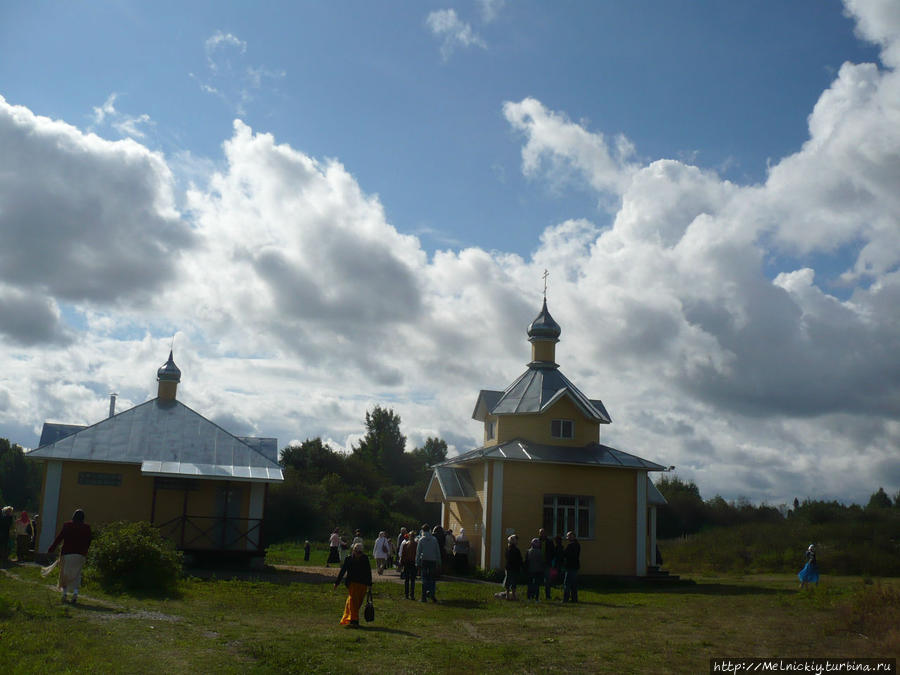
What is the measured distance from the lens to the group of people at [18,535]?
2155 cm

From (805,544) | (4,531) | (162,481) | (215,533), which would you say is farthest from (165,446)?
(805,544)

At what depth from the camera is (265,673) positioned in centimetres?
956

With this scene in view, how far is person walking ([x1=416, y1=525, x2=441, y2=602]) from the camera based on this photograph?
57.9ft

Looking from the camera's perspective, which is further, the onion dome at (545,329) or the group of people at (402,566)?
the onion dome at (545,329)

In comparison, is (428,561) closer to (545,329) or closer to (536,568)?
(536,568)

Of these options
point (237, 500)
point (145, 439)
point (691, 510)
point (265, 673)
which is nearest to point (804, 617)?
point (265, 673)

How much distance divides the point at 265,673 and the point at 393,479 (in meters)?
65.2

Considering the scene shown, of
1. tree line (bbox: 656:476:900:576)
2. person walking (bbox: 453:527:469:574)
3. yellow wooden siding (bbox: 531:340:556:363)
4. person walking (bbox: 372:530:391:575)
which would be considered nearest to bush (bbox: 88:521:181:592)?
person walking (bbox: 372:530:391:575)

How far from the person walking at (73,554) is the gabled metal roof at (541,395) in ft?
50.0

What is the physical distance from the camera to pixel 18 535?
23797mm

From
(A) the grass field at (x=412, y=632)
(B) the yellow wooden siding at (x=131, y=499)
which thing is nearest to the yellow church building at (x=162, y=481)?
(B) the yellow wooden siding at (x=131, y=499)

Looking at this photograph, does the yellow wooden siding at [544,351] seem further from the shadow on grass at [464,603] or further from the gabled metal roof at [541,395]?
the shadow on grass at [464,603]

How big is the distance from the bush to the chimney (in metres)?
11.9

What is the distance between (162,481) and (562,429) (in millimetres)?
12740
